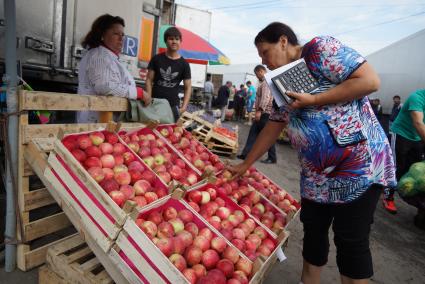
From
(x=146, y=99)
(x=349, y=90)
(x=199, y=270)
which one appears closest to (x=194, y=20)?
(x=146, y=99)

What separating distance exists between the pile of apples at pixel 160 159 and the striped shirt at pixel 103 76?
40cm

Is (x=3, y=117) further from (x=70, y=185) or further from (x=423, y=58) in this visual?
(x=423, y=58)

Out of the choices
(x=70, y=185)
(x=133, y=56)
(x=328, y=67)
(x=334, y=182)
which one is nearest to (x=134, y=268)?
(x=70, y=185)

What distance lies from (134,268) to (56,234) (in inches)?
68.7

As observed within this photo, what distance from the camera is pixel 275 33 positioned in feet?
6.06

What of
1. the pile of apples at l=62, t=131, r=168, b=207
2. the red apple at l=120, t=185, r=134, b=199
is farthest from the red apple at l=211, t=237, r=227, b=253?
the red apple at l=120, t=185, r=134, b=199

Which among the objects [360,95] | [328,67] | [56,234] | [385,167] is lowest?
[56,234]

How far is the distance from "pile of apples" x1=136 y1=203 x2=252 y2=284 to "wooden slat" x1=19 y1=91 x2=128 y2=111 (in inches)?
39.0

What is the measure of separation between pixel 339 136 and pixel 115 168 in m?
1.45

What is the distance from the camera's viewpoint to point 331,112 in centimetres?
175

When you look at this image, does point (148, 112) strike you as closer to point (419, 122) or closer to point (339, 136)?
point (339, 136)

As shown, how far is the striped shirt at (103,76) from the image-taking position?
267 cm

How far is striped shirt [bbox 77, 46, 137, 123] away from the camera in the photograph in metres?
2.67

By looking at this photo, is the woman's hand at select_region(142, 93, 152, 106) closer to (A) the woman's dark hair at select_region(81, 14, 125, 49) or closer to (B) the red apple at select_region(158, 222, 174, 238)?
(A) the woman's dark hair at select_region(81, 14, 125, 49)
